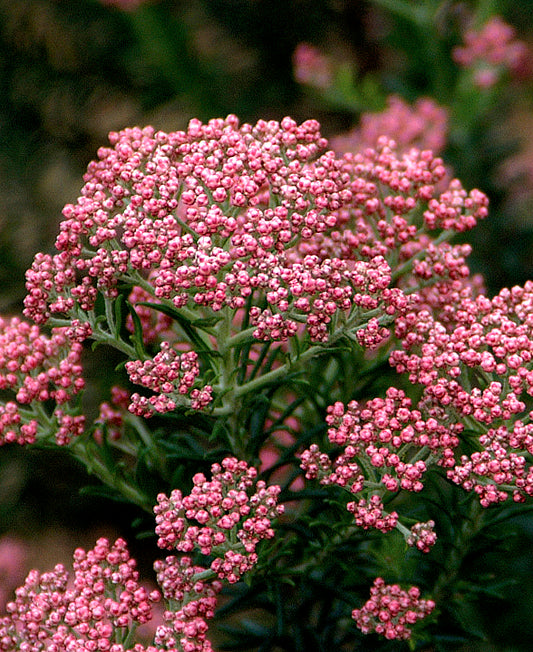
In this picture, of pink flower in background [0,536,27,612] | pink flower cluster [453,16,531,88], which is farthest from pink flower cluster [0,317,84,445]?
pink flower cluster [453,16,531,88]

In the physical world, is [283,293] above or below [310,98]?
below

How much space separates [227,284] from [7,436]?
453 mm

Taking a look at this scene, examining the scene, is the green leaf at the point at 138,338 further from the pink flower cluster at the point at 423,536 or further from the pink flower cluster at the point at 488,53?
the pink flower cluster at the point at 488,53

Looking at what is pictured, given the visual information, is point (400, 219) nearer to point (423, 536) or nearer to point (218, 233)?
point (218, 233)

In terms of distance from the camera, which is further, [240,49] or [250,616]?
[240,49]

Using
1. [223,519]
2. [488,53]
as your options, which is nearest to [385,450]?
[223,519]

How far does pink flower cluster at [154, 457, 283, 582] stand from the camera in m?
1.02

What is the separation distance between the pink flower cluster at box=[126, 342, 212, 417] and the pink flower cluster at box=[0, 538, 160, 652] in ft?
0.81

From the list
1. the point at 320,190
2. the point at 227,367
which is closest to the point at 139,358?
the point at 227,367

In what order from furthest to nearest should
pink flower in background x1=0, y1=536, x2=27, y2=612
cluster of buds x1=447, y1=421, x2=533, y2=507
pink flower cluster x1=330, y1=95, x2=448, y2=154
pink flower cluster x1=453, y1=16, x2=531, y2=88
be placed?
pink flower cluster x1=453, y1=16, x2=531, y2=88 → pink flower cluster x1=330, y1=95, x2=448, y2=154 → pink flower in background x1=0, y1=536, x2=27, y2=612 → cluster of buds x1=447, y1=421, x2=533, y2=507

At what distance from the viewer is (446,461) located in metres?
1.04

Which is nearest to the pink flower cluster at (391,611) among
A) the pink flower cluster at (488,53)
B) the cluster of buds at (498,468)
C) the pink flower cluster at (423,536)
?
the pink flower cluster at (423,536)

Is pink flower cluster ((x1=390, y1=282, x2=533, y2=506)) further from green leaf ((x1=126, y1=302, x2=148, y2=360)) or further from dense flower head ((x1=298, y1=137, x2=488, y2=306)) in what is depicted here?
green leaf ((x1=126, y1=302, x2=148, y2=360))

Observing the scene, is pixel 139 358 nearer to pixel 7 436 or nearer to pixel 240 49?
pixel 7 436
